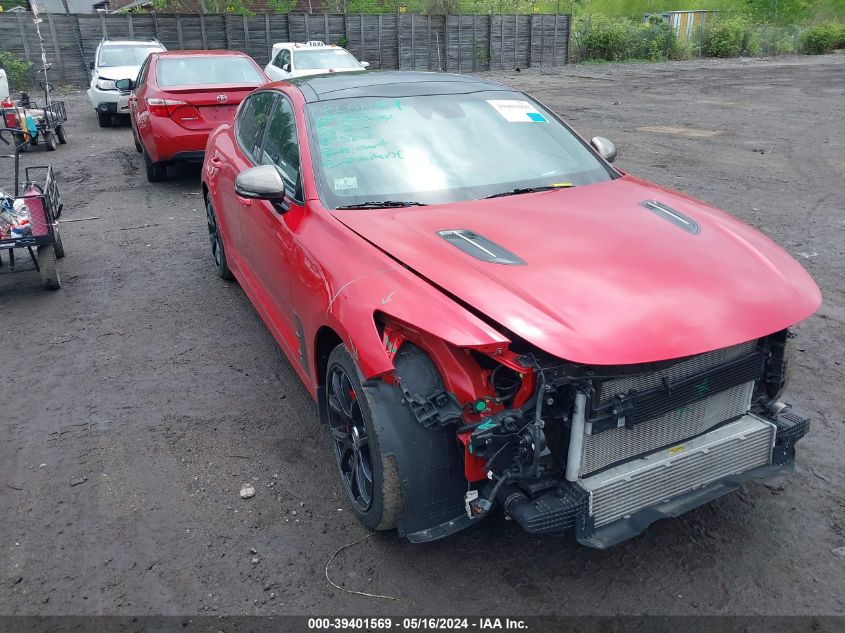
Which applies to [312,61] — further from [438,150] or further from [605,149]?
[438,150]

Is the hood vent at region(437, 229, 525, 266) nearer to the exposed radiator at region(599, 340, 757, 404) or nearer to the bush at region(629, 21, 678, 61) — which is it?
the exposed radiator at region(599, 340, 757, 404)

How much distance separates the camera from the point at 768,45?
123 ft

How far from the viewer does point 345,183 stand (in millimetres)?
3650

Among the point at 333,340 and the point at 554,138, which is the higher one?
the point at 554,138

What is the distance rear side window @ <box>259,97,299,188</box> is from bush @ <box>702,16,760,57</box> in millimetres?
36970

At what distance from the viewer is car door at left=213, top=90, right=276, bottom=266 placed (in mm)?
4809

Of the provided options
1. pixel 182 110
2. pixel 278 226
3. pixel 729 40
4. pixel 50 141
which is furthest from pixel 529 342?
pixel 729 40

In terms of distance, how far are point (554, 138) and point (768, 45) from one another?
129 ft

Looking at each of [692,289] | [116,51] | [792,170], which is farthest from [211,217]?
[116,51]

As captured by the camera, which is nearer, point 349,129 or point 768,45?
point 349,129

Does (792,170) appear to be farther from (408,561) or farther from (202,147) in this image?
(408,561)

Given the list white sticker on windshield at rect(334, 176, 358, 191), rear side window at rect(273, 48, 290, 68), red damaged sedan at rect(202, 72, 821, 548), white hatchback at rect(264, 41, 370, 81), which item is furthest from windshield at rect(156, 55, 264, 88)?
red damaged sedan at rect(202, 72, 821, 548)

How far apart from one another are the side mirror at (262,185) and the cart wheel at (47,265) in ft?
10.2

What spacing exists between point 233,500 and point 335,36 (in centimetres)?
2714
